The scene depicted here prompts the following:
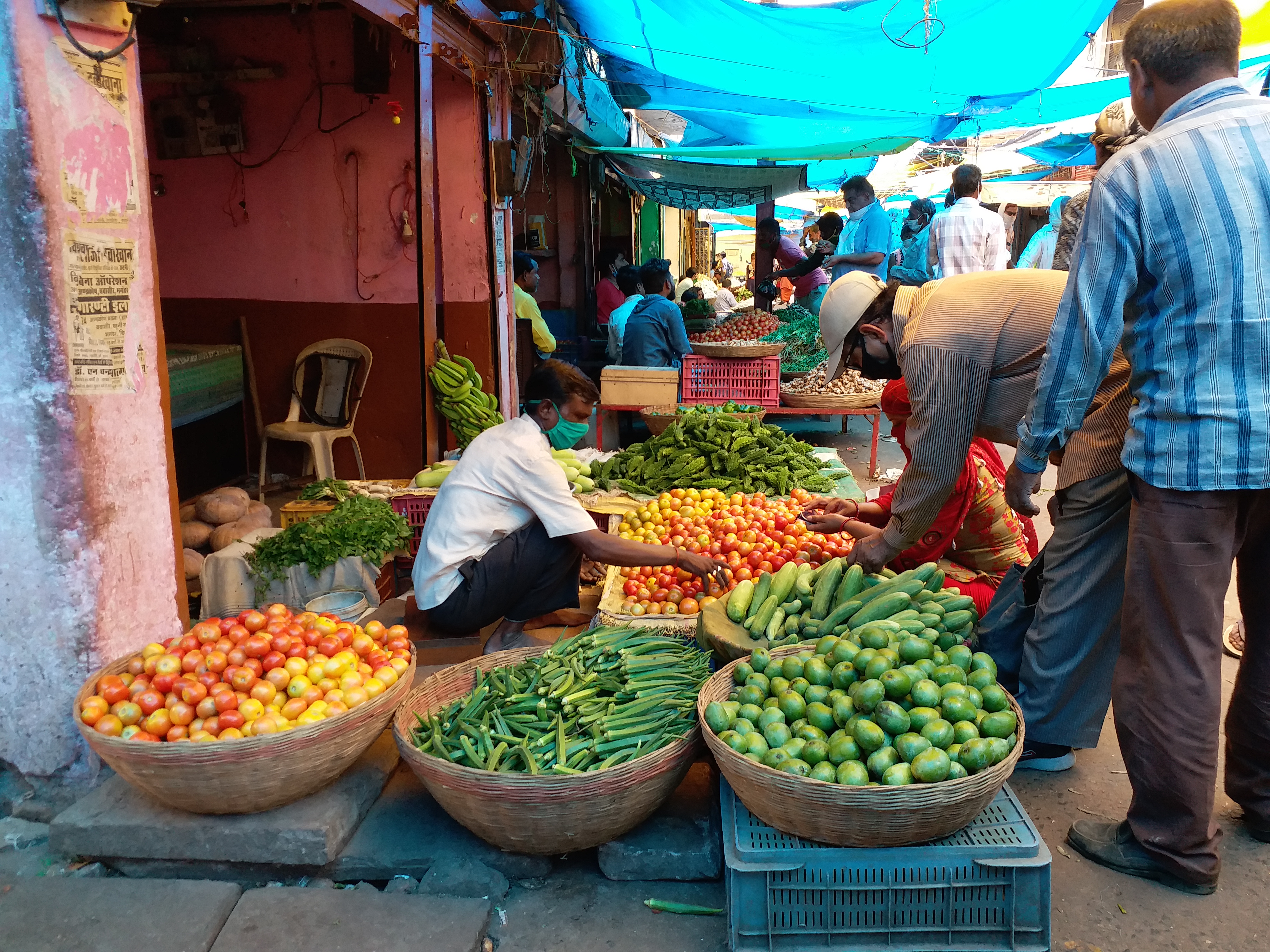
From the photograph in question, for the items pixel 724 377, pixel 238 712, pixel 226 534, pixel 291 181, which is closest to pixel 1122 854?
pixel 238 712

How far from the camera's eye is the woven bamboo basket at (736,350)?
796 cm

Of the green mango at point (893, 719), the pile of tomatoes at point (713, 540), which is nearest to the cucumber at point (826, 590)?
the pile of tomatoes at point (713, 540)

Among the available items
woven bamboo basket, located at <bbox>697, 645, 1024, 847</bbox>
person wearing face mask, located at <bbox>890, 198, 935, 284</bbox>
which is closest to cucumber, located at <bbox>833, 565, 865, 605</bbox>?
woven bamboo basket, located at <bbox>697, 645, 1024, 847</bbox>

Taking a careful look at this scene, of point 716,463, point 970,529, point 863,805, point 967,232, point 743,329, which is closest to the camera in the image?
point 863,805

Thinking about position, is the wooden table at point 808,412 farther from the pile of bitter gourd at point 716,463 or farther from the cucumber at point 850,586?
the cucumber at point 850,586

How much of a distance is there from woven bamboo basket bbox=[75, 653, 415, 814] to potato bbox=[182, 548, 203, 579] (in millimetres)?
2481

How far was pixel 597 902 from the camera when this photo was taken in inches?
107

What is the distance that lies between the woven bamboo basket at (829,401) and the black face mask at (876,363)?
4.95 metres

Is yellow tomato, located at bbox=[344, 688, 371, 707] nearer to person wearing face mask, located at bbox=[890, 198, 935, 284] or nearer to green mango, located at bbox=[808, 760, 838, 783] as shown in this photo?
green mango, located at bbox=[808, 760, 838, 783]

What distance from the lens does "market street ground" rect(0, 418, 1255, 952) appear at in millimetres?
2498

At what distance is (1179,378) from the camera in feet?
8.11

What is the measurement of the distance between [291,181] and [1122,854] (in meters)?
6.93

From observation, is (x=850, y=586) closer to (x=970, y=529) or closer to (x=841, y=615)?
(x=841, y=615)

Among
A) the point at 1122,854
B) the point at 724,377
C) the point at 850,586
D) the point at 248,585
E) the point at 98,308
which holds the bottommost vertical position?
the point at 1122,854
